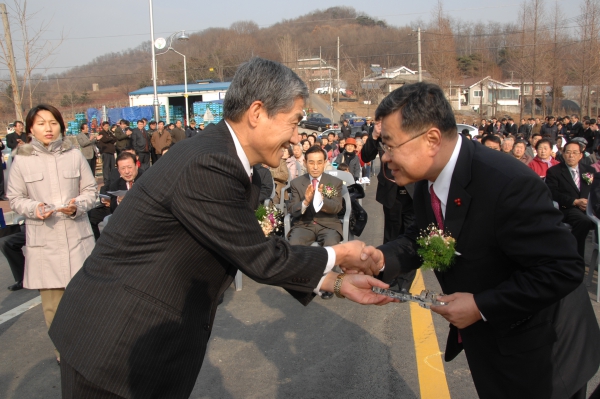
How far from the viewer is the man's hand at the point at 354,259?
244 centimetres

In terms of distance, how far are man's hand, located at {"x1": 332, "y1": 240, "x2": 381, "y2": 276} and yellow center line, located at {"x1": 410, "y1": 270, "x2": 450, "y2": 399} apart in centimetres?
139

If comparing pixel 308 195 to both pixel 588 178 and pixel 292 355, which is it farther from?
pixel 588 178

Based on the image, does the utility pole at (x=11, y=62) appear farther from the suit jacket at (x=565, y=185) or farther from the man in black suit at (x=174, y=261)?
the man in black suit at (x=174, y=261)

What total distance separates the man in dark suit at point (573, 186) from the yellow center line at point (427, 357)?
3.03m

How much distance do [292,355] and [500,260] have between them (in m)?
2.51

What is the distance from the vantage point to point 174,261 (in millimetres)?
1898

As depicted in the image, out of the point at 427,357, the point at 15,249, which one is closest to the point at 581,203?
the point at 427,357

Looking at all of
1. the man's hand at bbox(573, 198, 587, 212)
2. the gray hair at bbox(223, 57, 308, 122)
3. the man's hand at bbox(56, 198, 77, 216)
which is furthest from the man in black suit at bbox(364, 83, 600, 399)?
the man's hand at bbox(573, 198, 587, 212)

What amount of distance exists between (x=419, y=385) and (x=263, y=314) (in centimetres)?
201

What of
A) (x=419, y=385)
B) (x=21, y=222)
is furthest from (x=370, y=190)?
(x=419, y=385)

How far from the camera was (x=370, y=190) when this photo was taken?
15.2m

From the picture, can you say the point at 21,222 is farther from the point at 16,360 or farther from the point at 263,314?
the point at 263,314

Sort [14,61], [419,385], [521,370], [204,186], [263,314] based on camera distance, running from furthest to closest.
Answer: [14,61]
[263,314]
[419,385]
[521,370]
[204,186]

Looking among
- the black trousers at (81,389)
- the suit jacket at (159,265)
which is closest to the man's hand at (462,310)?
the suit jacket at (159,265)
